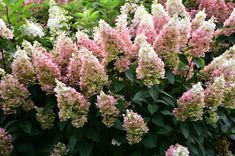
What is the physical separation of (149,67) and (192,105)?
1.22 feet

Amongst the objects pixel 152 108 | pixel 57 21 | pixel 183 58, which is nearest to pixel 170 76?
pixel 183 58

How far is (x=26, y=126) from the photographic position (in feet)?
10.3

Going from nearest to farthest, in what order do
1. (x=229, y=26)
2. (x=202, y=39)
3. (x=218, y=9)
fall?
1. (x=202, y=39)
2. (x=229, y=26)
3. (x=218, y=9)

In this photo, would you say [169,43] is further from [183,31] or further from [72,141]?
[72,141]

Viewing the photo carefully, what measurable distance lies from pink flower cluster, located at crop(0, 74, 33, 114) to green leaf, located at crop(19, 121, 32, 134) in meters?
0.10

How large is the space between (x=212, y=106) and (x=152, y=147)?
19.2 inches

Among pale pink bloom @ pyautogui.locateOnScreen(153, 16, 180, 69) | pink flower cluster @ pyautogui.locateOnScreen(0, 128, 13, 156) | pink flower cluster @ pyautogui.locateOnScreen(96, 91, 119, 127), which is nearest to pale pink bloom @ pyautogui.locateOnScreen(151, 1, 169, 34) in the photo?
pale pink bloom @ pyautogui.locateOnScreen(153, 16, 180, 69)

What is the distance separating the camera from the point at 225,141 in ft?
11.6

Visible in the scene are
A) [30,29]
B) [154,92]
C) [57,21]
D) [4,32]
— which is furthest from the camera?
[57,21]

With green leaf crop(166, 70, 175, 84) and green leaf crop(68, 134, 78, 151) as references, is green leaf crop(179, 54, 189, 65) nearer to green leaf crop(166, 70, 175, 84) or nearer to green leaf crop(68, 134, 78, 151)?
green leaf crop(166, 70, 175, 84)

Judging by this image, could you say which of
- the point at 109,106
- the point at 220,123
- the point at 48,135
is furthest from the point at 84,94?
the point at 220,123

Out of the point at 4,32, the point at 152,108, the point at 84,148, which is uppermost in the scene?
the point at 4,32

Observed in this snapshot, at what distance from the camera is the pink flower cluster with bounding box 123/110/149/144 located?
2783 mm

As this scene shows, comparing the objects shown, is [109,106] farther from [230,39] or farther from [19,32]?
[230,39]
